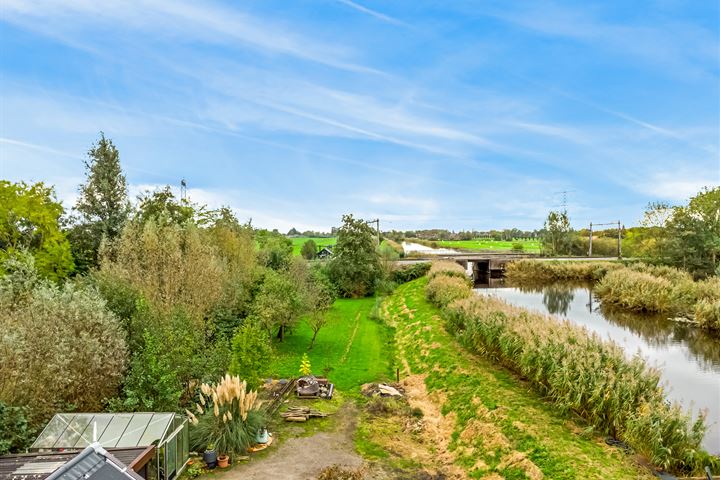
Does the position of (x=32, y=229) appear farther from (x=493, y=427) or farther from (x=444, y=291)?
(x=493, y=427)

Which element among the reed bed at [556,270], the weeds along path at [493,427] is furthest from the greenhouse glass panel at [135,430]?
the reed bed at [556,270]

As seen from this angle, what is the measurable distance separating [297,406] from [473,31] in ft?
58.2

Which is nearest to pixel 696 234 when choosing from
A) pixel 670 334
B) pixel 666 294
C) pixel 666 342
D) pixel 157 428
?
pixel 666 294

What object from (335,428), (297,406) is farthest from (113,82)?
(335,428)

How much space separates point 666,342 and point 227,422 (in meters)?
25.1

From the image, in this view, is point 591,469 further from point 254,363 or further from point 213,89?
point 213,89

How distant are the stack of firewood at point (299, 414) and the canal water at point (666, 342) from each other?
34.1ft

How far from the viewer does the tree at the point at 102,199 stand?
28078 millimetres

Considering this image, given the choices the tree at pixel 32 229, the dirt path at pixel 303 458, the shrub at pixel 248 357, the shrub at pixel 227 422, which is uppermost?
the tree at pixel 32 229

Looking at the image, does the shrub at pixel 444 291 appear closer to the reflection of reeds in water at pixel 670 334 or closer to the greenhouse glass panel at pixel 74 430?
the reflection of reeds in water at pixel 670 334

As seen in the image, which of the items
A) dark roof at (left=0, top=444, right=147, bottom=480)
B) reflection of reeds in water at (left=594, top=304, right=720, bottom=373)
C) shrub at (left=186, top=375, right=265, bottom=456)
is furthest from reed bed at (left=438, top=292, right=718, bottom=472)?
dark roof at (left=0, top=444, right=147, bottom=480)

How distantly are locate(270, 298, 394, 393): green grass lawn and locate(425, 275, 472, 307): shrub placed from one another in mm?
4345

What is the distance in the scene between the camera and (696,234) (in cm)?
4575

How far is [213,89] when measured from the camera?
21766 millimetres
